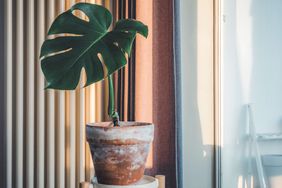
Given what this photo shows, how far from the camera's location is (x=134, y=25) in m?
1.27

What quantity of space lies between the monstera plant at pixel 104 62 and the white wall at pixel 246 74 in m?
1.14

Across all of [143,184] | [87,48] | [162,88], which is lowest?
[143,184]

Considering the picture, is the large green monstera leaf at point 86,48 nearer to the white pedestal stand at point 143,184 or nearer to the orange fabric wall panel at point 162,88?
the white pedestal stand at point 143,184

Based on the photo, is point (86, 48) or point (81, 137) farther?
point (81, 137)

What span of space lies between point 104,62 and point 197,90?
113cm

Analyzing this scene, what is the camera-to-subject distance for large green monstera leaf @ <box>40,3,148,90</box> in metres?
1.14

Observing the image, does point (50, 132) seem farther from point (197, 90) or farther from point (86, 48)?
point (197, 90)

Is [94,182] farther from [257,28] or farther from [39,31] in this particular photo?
[257,28]

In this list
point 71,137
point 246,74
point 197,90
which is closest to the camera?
point 71,137

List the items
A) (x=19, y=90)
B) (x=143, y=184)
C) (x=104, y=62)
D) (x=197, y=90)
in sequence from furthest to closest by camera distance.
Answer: (x=197, y=90) → (x=19, y=90) → (x=143, y=184) → (x=104, y=62)

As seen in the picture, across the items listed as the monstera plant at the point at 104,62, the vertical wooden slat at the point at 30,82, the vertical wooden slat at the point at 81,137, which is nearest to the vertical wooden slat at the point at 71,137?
the vertical wooden slat at the point at 81,137

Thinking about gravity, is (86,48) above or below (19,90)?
above

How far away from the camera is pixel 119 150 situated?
124 centimetres

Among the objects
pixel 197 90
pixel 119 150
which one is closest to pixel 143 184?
pixel 119 150
